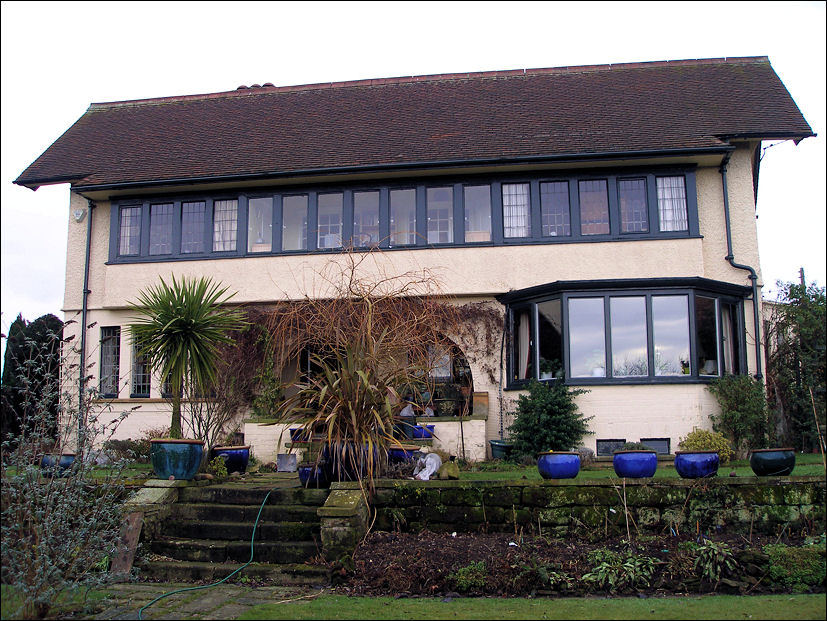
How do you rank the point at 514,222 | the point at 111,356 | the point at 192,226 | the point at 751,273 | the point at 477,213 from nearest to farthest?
the point at 751,273 → the point at 514,222 → the point at 477,213 → the point at 192,226 → the point at 111,356

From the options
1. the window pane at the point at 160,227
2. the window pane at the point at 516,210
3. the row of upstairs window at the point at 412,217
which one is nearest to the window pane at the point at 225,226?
the row of upstairs window at the point at 412,217

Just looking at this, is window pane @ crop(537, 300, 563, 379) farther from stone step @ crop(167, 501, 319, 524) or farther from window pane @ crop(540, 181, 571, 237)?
stone step @ crop(167, 501, 319, 524)

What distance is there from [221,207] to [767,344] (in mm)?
11855

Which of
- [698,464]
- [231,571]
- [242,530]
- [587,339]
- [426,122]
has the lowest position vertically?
[231,571]

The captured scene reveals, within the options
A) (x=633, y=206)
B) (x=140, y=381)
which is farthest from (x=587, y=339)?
(x=140, y=381)

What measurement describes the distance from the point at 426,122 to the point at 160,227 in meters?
6.52

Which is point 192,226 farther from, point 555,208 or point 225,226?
point 555,208

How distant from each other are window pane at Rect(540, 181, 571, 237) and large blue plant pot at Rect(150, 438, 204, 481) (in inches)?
348

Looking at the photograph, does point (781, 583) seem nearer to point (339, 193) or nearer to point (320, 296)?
point (320, 296)

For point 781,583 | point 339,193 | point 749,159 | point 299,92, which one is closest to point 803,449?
point 749,159

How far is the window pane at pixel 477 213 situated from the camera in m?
16.0

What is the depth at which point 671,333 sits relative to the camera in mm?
14320

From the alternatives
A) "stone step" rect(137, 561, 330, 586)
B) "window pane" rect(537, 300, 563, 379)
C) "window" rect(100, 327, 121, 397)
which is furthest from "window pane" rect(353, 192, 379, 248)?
"stone step" rect(137, 561, 330, 586)

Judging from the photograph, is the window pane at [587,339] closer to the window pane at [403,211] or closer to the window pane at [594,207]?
the window pane at [594,207]
